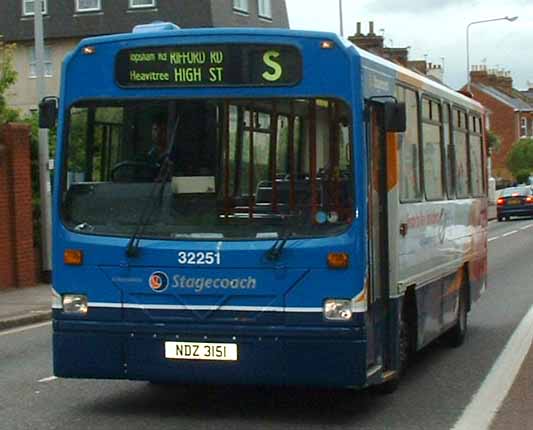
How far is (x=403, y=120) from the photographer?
367 inches

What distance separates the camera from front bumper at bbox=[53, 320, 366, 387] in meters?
8.82

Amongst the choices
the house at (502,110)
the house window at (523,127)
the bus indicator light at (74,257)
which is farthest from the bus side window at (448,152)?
the house window at (523,127)

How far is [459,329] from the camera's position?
45.4ft

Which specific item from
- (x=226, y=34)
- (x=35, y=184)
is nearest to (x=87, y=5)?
(x=35, y=184)

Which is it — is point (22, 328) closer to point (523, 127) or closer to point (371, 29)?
point (371, 29)

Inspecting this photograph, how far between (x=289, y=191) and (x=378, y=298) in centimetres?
113

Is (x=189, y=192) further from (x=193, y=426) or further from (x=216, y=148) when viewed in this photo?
(x=193, y=426)

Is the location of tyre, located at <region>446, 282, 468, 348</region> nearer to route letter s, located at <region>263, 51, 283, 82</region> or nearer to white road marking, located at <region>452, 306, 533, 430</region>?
white road marking, located at <region>452, 306, 533, 430</region>

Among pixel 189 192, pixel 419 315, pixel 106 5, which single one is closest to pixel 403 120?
pixel 189 192

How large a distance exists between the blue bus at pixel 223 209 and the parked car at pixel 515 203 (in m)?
45.4

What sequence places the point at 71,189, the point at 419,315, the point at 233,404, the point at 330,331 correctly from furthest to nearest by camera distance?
the point at 419,315, the point at 233,404, the point at 71,189, the point at 330,331

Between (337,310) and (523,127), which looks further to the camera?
(523,127)

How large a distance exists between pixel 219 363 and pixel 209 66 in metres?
2.15

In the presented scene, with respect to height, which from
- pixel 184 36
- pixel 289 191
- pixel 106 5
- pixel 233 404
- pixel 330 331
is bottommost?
pixel 233 404
